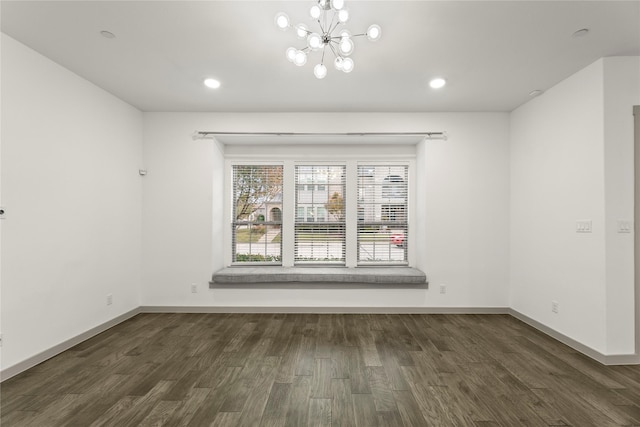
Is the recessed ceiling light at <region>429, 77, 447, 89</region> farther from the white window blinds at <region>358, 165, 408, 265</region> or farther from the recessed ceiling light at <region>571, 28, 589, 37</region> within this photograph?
the white window blinds at <region>358, 165, 408, 265</region>

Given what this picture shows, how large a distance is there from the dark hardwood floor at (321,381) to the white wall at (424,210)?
667 millimetres

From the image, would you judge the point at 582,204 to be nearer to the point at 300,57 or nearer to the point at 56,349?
the point at 300,57

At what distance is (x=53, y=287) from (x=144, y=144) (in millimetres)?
2125

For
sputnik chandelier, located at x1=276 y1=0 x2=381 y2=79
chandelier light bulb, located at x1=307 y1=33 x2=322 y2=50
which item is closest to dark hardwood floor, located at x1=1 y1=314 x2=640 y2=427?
sputnik chandelier, located at x1=276 y1=0 x2=381 y2=79

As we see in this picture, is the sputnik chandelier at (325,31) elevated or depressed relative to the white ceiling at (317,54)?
depressed

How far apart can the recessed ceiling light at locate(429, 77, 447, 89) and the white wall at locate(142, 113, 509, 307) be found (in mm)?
830

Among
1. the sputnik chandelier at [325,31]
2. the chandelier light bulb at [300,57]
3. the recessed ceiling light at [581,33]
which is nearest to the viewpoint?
the sputnik chandelier at [325,31]

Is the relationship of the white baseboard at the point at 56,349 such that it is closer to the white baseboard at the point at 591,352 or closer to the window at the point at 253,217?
the window at the point at 253,217

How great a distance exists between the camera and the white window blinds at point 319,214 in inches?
185

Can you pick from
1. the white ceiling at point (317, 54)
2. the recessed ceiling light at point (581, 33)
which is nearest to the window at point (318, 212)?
the white ceiling at point (317, 54)

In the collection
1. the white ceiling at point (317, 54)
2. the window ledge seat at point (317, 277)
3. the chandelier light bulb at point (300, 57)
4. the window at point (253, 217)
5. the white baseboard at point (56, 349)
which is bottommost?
the white baseboard at point (56, 349)

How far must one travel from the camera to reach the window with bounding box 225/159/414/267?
4684 mm

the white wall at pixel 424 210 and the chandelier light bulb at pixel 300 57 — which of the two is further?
the white wall at pixel 424 210

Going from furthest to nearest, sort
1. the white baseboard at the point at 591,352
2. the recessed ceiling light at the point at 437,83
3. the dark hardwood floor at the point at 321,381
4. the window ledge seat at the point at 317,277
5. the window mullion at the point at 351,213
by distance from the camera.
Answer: the window mullion at the point at 351,213 < the window ledge seat at the point at 317,277 < the recessed ceiling light at the point at 437,83 < the white baseboard at the point at 591,352 < the dark hardwood floor at the point at 321,381
